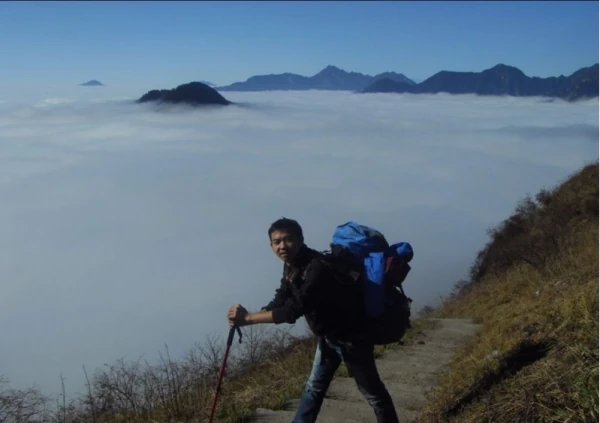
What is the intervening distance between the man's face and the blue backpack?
265mm

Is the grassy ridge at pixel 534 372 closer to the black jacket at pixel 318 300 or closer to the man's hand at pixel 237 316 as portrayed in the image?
the black jacket at pixel 318 300

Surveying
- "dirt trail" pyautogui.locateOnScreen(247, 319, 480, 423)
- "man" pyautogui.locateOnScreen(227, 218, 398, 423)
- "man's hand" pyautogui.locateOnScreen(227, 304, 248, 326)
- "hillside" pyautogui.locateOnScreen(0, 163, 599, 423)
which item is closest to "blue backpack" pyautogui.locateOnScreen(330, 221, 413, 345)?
"man" pyautogui.locateOnScreen(227, 218, 398, 423)

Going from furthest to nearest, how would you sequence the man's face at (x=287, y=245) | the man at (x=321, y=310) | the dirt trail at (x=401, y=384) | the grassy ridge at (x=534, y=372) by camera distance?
the dirt trail at (x=401, y=384)
the man's face at (x=287, y=245)
the man at (x=321, y=310)
the grassy ridge at (x=534, y=372)

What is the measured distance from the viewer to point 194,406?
5.48 m

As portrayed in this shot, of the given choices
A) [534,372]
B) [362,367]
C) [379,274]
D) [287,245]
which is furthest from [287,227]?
[534,372]

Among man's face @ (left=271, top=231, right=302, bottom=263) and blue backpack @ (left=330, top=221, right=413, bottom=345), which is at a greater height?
man's face @ (left=271, top=231, right=302, bottom=263)

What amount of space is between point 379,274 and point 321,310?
1.42 feet

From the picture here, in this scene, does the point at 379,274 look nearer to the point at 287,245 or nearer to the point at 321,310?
the point at 321,310

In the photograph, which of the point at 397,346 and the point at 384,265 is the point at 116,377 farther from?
the point at 384,265

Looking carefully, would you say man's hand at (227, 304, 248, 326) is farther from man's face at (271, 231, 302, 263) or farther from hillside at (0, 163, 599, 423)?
hillside at (0, 163, 599, 423)

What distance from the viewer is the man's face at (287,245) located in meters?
3.78

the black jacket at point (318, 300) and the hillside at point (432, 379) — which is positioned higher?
the black jacket at point (318, 300)

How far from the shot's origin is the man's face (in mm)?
3783

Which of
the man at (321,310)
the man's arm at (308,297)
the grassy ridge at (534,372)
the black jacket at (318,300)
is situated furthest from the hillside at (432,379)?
the man's arm at (308,297)
